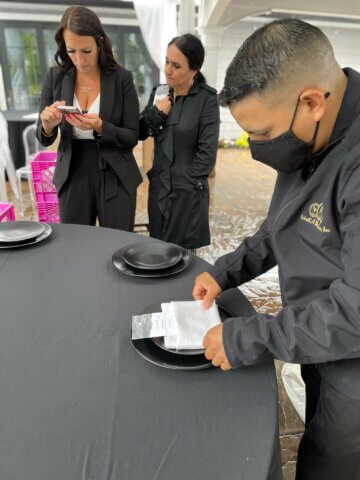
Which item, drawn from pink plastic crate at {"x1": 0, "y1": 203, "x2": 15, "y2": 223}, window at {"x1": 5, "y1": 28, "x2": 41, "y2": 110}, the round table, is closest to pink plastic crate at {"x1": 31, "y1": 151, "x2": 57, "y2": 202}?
pink plastic crate at {"x1": 0, "y1": 203, "x2": 15, "y2": 223}

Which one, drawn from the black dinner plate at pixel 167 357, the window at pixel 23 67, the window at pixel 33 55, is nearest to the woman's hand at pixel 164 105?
the black dinner plate at pixel 167 357

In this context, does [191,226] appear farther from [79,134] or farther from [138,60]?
[138,60]

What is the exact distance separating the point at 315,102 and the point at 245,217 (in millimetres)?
3203

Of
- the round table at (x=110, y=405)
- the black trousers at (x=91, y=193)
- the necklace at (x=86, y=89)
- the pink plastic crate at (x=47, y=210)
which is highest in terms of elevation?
the necklace at (x=86, y=89)

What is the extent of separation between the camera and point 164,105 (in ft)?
6.70

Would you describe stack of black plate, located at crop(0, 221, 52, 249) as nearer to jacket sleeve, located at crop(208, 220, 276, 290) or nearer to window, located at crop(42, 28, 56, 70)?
jacket sleeve, located at crop(208, 220, 276, 290)

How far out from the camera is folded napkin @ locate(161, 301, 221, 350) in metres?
0.79

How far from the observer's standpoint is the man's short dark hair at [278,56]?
659 mm

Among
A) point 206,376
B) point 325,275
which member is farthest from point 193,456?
point 325,275

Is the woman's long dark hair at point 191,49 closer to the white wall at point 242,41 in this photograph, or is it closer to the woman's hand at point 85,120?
the woman's hand at point 85,120

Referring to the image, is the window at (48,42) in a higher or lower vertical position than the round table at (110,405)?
higher

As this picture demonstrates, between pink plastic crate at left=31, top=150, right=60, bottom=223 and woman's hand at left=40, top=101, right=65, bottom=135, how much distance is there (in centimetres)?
99

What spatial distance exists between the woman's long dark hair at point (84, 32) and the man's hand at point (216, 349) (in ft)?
4.87

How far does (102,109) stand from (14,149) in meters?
3.27
